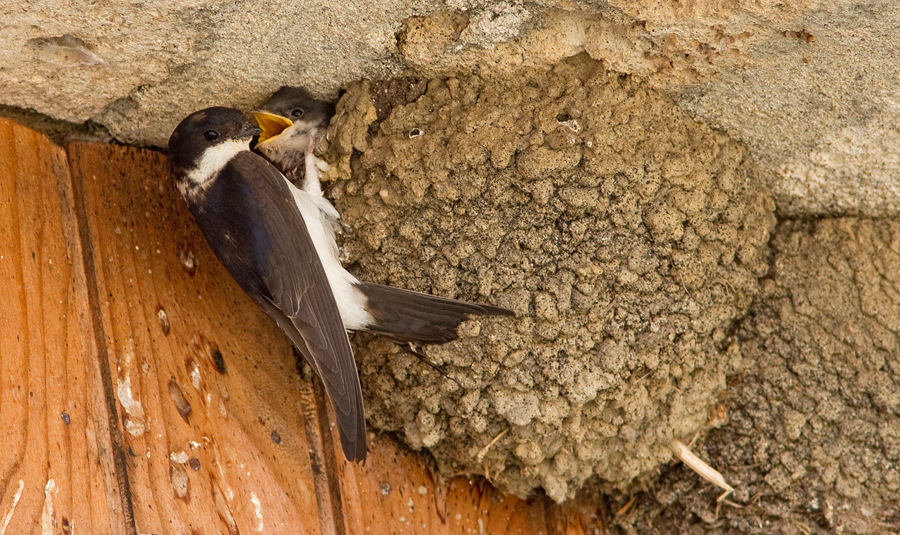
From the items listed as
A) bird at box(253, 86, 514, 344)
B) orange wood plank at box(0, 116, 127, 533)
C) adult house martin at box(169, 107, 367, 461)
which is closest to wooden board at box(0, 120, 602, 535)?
orange wood plank at box(0, 116, 127, 533)

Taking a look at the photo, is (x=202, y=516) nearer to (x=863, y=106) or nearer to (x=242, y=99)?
(x=242, y=99)

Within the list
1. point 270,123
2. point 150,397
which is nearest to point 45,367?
point 150,397

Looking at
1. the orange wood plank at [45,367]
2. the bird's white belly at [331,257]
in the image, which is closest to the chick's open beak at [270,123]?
the bird's white belly at [331,257]

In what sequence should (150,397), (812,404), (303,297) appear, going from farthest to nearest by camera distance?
(812,404)
(303,297)
(150,397)

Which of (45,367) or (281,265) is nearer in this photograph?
(45,367)

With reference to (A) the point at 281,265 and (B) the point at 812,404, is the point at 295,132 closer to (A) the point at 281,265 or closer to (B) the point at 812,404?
(A) the point at 281,265

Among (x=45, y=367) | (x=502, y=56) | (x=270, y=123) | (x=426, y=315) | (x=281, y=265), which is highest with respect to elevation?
(x=502, y=56)

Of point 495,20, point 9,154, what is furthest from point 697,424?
point 9,154
